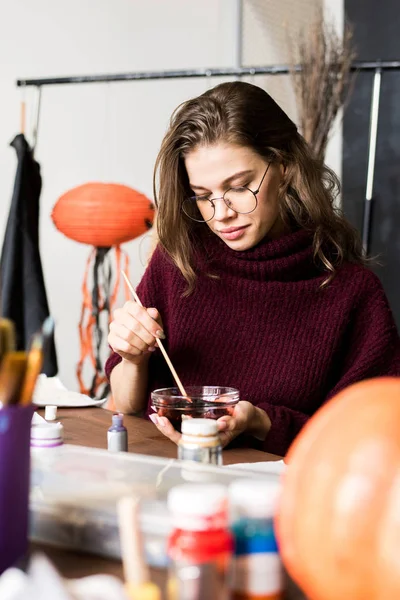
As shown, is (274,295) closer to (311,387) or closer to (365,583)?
(311,387)

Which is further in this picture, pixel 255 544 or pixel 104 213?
pixel 104 213

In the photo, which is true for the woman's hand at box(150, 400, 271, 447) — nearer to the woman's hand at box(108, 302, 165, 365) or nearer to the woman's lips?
the woman's hand at box(108, 302, 165, 365)

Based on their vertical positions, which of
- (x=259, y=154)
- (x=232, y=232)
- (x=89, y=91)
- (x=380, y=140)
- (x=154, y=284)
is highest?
(x=89, y=91)

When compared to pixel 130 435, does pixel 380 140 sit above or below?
above

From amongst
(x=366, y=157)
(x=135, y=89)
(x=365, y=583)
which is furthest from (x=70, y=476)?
(x=135, y=89)

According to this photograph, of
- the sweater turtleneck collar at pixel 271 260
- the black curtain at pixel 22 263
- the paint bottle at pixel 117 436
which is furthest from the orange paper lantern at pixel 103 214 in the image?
the paint bottle at pixel 117 436

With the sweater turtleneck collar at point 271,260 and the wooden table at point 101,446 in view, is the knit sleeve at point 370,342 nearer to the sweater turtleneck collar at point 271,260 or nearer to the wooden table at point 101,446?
the sweater turtleneck collar at point 271,260

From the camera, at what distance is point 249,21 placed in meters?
3.94

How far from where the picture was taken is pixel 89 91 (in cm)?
384

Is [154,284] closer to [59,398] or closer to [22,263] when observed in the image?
[59,398]

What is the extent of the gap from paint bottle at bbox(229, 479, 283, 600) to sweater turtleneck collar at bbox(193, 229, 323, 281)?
3.89ft

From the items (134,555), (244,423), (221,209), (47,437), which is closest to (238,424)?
(244,423)

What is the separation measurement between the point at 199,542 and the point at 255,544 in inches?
2.6

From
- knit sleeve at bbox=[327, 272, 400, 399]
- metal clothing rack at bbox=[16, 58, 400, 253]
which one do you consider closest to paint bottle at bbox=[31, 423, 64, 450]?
knit sleeve at bbox=[327, 272, 400, 399]
